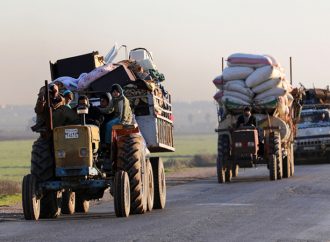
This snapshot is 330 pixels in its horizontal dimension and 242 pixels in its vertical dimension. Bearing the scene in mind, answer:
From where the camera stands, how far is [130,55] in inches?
989

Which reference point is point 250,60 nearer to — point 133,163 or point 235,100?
point 235,100

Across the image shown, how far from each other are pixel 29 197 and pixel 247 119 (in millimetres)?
16214

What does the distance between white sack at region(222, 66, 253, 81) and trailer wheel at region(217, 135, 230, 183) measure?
1.95m

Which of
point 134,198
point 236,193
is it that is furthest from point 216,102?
point 134,198

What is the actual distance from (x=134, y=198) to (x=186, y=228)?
3.04 meters

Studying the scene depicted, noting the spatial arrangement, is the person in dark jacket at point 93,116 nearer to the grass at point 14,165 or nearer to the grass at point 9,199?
the grass at point 9,199

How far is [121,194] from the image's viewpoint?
19625mm

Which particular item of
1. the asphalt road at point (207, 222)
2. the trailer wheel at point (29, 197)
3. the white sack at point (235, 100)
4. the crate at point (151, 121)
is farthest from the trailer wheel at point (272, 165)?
the trailer wheel at point (29, 197)

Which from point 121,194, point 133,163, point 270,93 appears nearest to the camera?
point 121,194

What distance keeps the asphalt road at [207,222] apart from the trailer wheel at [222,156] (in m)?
6.16

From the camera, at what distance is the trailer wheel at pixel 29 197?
19781 millimetres

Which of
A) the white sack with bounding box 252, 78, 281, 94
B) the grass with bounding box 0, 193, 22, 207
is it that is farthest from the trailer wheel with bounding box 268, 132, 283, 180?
the grass with bounding box 0, 193, 22, 207

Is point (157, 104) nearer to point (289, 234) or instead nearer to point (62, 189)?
point (62, 189)

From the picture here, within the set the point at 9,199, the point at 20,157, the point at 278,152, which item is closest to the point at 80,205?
the point at 9,199
